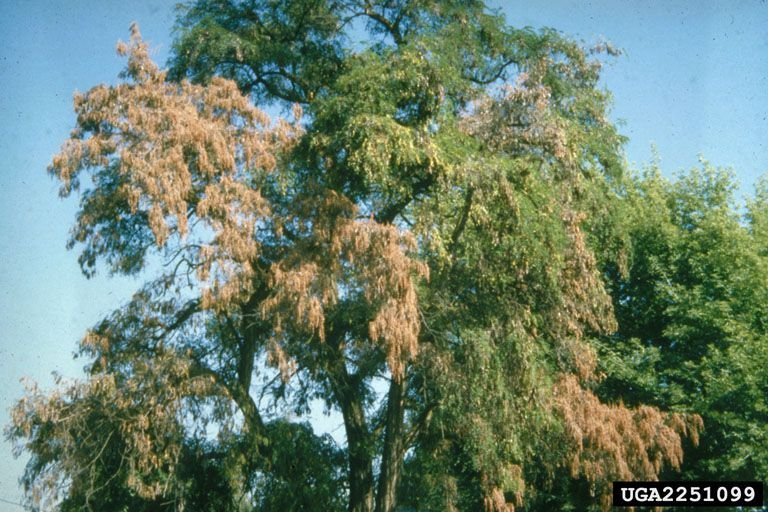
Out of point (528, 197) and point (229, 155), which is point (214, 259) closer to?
point (229, 155)

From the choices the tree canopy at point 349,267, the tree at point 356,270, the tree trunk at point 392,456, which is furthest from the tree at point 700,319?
the tree trunk at point 392,456

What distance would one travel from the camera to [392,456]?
15047 millimetres

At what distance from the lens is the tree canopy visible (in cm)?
1266

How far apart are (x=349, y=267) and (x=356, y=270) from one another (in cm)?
19

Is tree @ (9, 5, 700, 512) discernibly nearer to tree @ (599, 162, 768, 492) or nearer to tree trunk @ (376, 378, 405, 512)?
tree trunk @ (376, 378, 405, 512)

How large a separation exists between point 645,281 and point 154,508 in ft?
49.3

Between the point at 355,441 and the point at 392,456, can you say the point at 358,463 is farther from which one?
the point at 392,456

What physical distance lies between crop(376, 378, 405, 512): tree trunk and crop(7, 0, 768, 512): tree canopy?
6 cm

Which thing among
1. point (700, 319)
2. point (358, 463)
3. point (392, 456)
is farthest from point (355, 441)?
point (700, 319)

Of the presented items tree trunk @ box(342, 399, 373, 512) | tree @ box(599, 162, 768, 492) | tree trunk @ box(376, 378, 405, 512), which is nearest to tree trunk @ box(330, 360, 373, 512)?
tree trunk @ box(342, 399, 373, 512)

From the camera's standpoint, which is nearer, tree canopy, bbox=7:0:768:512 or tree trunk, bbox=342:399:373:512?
tree canopy, bbox=7:0:768:512

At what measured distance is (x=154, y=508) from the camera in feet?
46.2

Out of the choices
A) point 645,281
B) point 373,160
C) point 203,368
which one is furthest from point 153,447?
point 645,281

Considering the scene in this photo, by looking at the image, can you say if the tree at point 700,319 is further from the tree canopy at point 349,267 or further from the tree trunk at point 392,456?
the tree trunk at point 392,456
